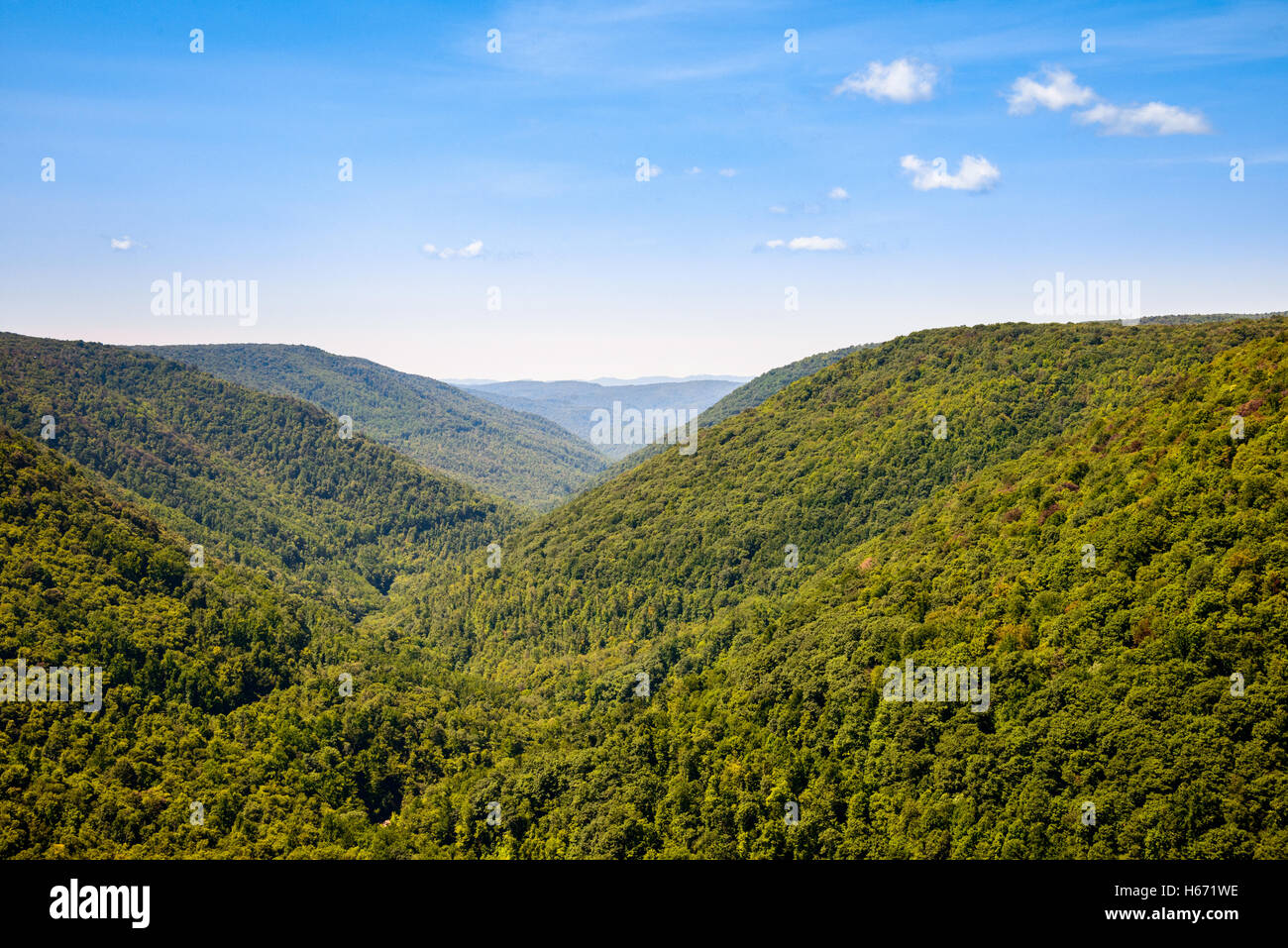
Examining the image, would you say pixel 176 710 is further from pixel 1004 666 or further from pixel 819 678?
pixel 1004 666

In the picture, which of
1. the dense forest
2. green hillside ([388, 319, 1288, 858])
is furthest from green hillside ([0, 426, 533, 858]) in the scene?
green hillside ([388, 319, 1288, 858])

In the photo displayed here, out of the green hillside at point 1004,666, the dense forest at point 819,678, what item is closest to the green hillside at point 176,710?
the dense forest at point 819,678

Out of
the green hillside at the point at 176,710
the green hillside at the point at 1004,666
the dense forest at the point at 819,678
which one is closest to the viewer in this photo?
the green hillside at the point at 1004,666

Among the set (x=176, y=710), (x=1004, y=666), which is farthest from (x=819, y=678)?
(x=176, y=710)

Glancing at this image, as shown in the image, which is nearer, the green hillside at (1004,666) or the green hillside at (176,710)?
the green hillside at (1004,666)

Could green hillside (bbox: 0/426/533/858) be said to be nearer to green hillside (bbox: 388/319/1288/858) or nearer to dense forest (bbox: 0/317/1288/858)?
dense forest (bbox: 0/317/1288/858)

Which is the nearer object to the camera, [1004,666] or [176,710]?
[1004,666]

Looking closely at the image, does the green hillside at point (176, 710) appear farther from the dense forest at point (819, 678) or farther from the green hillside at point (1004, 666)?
the green hillside at point (1004, 666)
